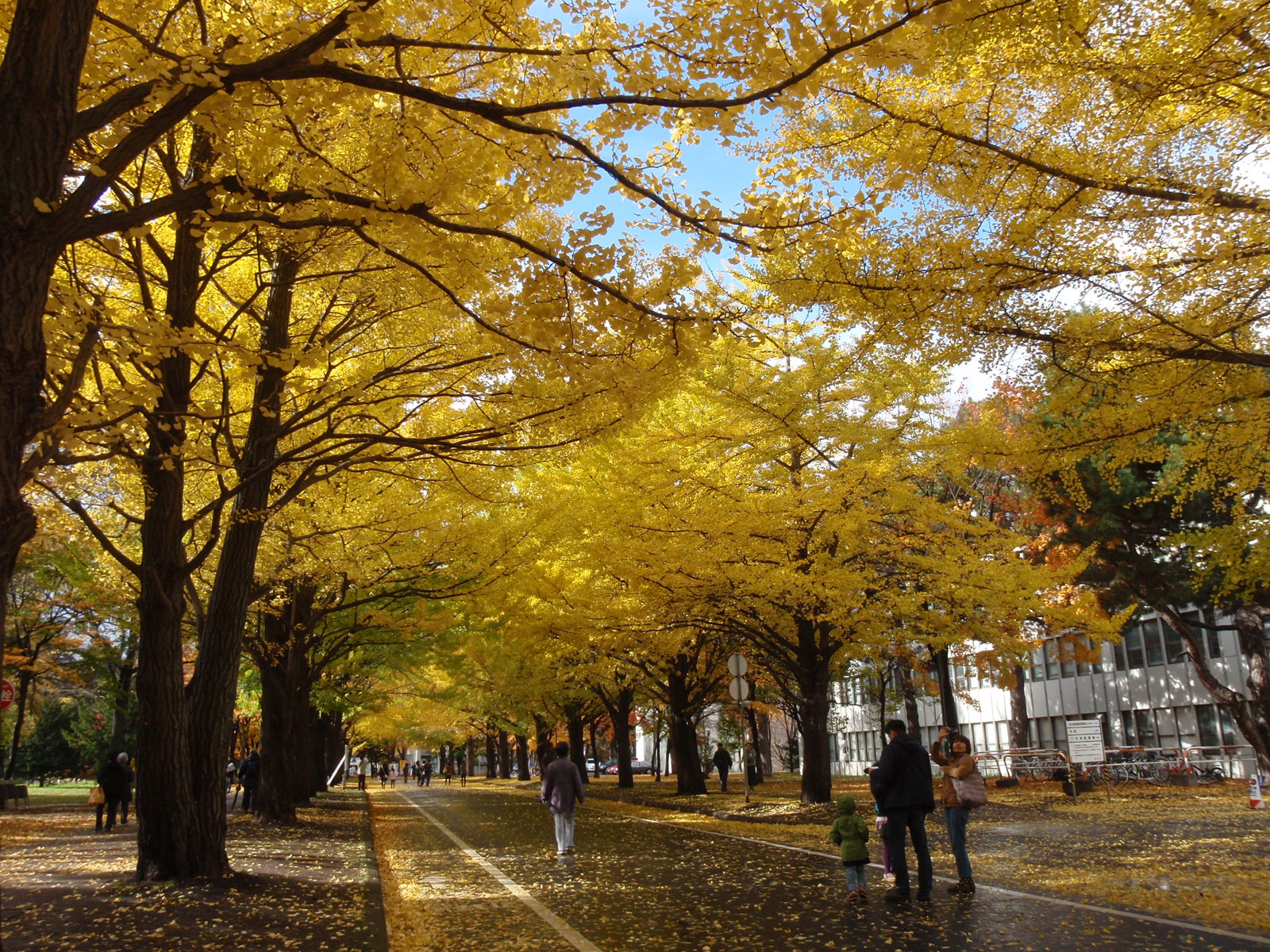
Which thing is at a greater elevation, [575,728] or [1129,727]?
[575,728]

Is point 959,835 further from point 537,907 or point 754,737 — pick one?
point 754,737

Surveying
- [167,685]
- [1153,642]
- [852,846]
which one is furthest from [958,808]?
[1153,642]

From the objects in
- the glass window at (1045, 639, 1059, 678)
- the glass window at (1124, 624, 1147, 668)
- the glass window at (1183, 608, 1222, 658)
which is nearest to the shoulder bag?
the glass window at (1183, 608, 1222, 658)

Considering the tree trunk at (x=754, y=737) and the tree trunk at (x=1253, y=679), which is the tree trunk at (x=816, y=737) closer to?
the tree trunk at (x=754, y=737)

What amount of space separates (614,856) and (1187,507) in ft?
55.2

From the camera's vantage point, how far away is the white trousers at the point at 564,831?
12883 mm

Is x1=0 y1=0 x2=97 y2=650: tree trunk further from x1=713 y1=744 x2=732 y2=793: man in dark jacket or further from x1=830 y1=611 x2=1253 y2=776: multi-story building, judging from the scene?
x1=713 y1=744 x2=732 y2=793: man in dark jacket

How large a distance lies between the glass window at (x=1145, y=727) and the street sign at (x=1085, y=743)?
17370 millimetres

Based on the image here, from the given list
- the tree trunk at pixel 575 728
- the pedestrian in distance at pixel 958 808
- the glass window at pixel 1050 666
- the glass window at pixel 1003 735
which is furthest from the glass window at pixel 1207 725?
the pedestrian in distance at pixel 958 808

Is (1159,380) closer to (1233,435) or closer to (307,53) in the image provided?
(1233,435)

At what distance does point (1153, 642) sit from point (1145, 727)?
127 inches

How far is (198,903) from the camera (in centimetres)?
800

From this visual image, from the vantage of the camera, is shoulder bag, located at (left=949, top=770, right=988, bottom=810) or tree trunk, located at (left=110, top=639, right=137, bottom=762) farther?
tree trunk, located at (left=110, top=639, right=137, bottom=762)

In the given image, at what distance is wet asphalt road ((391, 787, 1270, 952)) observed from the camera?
21.5 ft
